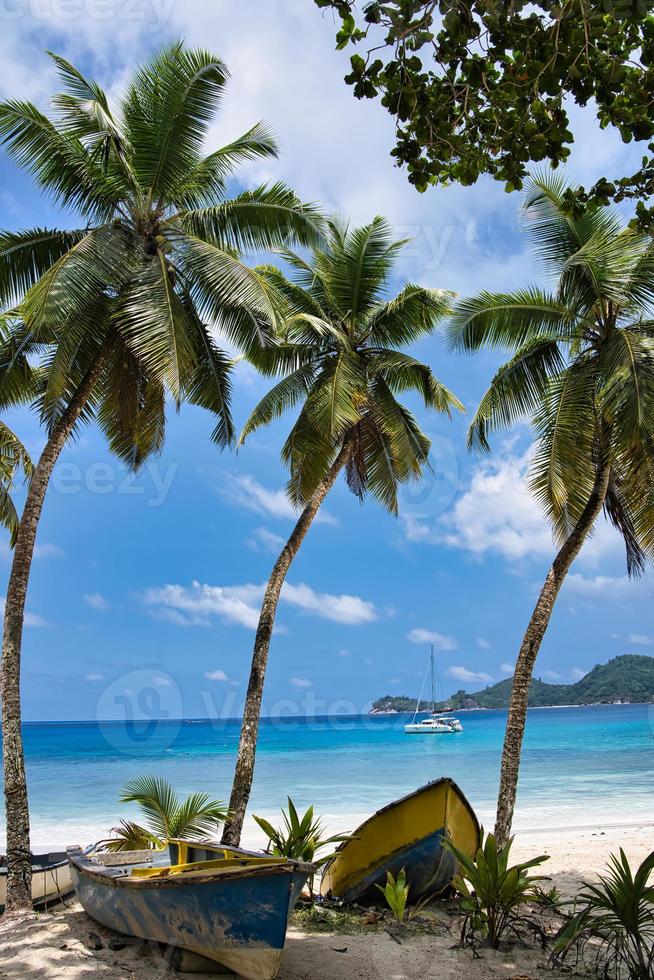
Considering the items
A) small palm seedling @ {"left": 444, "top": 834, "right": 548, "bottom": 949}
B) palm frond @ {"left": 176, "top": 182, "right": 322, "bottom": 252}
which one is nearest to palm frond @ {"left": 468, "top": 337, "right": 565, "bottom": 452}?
palm frond @ {"left": 176, "top": 182, "right": 322, "bottom": 252}

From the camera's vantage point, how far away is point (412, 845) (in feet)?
29.8

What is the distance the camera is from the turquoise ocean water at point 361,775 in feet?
81.7

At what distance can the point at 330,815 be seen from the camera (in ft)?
82.5

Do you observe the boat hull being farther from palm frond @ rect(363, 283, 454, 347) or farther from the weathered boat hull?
the weathered boat hull

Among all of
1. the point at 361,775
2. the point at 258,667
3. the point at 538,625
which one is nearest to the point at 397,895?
the point at 258,667

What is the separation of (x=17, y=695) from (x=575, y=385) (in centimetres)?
911

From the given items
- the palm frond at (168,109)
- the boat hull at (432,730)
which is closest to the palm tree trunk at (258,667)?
the palm frond at (168,109)

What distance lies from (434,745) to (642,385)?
5459 centimetres

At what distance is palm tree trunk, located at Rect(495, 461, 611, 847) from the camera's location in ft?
35.6

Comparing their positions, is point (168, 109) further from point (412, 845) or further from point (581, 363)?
point (412, 845)

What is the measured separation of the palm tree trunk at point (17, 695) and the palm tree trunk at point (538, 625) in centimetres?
643

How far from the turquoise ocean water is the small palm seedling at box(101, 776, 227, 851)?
7.78m

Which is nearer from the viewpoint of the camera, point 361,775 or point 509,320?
point 509,320

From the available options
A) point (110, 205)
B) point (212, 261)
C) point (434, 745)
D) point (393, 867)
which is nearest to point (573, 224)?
point (212, 261)
